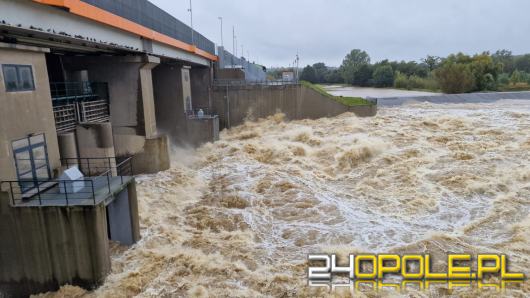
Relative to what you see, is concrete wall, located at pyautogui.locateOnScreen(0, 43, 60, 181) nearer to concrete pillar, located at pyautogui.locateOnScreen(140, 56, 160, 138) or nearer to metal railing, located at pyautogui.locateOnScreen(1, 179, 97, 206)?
metal railing, located at pyautogui.locateOnScreen(1, 179, 97, 206)

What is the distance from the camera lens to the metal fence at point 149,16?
1360 cm

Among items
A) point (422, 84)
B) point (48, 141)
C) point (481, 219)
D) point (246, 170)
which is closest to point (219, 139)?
point (246, 170)

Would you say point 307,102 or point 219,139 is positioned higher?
point 307,102

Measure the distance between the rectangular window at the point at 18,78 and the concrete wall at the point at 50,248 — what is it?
2657mm

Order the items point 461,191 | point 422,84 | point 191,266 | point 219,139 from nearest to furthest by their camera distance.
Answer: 1. point 191,266
2. point 461,191
3. point 219,139
4. point 422,84

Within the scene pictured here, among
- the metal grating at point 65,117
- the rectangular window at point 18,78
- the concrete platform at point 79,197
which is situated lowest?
the concrete platform at point 79,197

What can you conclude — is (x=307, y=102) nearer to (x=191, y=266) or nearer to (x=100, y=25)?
(x=100, y=25)

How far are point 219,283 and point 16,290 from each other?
4.49m

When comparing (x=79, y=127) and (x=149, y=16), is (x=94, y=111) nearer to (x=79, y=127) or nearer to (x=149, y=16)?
(x=79, y=127)

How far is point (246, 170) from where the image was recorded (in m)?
18.1

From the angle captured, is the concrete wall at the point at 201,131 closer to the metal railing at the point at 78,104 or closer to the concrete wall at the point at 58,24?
the metal railing at the point at 78,104

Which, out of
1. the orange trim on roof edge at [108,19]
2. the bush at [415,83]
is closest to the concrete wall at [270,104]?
the orange trim on roof edge at [108,19]

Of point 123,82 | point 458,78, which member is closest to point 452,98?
point 458,78

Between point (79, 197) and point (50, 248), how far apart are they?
121 centimetres
